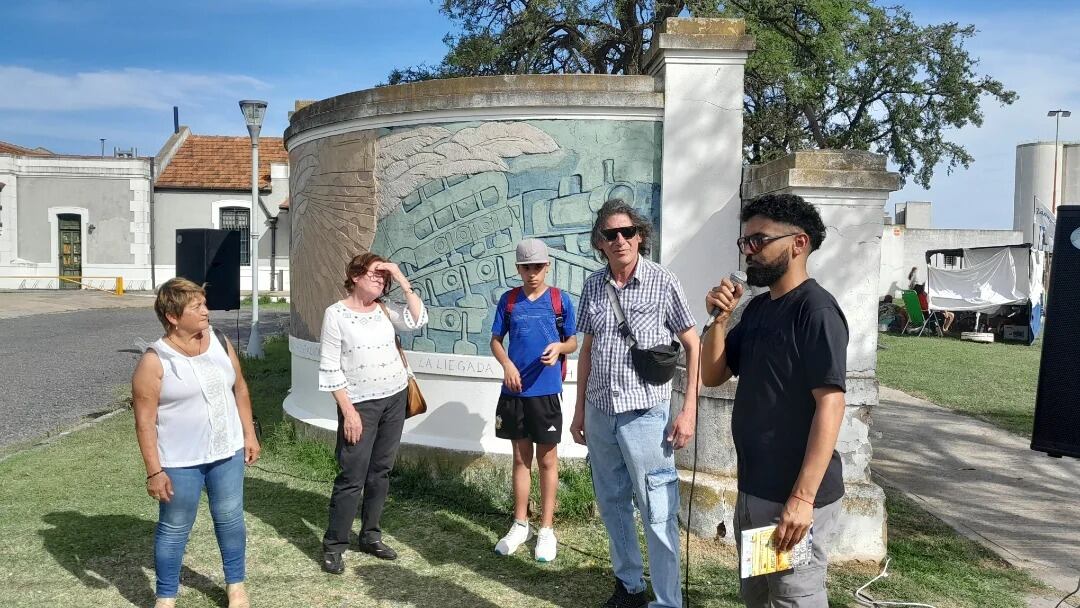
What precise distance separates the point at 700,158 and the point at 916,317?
1834 centimetres

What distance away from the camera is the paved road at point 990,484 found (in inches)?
199

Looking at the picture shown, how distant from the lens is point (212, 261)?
31.8 feet

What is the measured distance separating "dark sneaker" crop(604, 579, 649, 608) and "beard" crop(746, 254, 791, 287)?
6.06 feet

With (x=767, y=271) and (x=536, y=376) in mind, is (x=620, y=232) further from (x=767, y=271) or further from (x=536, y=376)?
(x=536, y=376)

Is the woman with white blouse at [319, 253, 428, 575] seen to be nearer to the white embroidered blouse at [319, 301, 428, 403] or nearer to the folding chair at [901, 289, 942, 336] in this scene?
the white embroidered blouse at [319, 301, 428, 403]

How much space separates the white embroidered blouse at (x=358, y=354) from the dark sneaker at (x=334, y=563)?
83 cm

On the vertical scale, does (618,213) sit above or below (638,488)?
above

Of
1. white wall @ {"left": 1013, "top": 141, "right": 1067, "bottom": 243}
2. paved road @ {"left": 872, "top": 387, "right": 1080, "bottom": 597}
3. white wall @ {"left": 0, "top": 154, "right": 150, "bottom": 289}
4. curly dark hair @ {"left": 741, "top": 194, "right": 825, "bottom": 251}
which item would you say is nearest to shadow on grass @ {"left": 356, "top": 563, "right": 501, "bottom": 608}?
curly dark hair @ {"left": 741, "top": 194, "right": 825, "bottom": 251}

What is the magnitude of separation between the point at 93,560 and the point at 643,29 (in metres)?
16.1

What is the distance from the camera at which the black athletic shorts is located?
4594mm

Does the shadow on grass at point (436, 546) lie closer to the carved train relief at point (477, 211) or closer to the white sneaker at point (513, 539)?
the white sneaker at point (513, 539)

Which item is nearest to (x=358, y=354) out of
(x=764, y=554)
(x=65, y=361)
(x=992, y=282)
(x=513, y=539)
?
(x=513, y=539)

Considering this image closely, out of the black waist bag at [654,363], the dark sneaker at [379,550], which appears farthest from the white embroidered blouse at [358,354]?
the black waist bag at [654,363]

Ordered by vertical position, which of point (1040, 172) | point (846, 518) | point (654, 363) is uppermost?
point (1040, 172)
